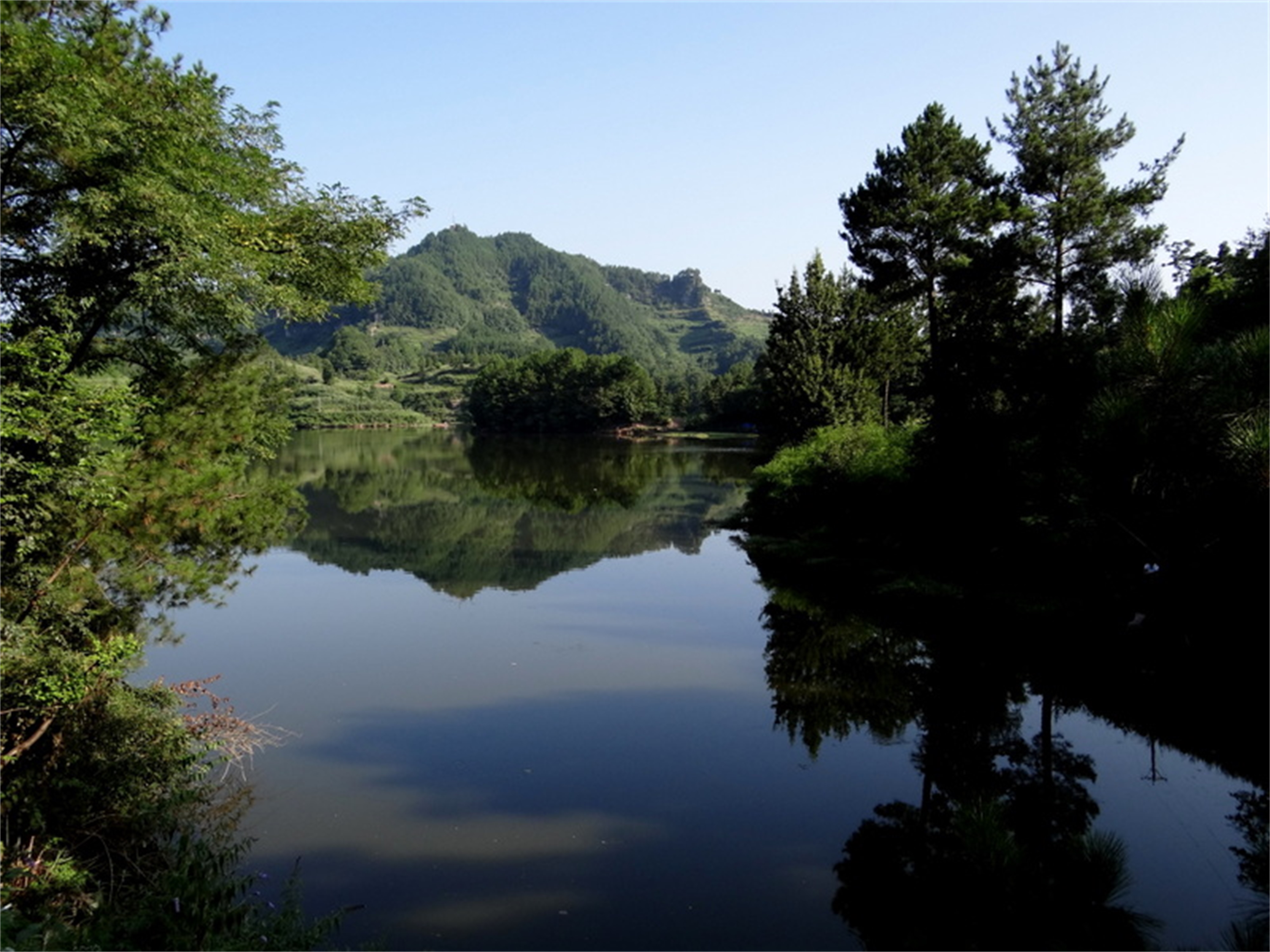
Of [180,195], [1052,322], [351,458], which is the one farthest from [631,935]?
[351,458]

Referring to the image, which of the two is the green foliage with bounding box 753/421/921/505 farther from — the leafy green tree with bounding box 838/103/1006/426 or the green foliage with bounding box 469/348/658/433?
the green foliage with bounding box 469/348/658/433

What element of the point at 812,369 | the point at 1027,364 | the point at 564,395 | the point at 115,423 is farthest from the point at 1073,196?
the point at 564,395

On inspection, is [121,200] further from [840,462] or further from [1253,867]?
[840,462]

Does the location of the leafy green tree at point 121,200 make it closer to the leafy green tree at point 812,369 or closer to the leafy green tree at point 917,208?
the leafy green tree at point 917,208

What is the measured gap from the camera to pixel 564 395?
11719 centimetres

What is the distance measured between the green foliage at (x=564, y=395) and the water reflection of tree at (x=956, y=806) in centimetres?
8815

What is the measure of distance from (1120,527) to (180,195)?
12638 millimetres

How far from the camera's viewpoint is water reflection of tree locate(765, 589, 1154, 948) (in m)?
5.89

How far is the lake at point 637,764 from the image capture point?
9.18 meters

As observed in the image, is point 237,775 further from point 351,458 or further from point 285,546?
point 351,458

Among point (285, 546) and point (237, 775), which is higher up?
point (285, 546)

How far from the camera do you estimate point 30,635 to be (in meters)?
9.46

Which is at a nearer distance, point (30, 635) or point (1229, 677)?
point (30, 635)

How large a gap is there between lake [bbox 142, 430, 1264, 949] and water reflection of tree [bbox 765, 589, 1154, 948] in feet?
0.24
